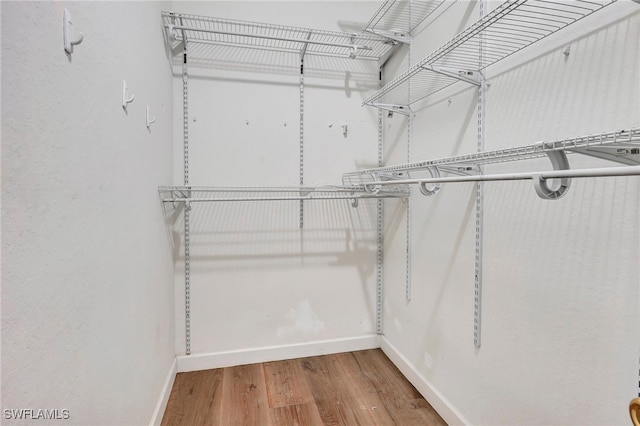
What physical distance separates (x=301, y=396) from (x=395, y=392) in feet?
1.69

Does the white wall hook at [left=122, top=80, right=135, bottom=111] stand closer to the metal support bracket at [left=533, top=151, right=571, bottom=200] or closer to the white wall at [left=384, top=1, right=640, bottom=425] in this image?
the metal support bracket at [left=533, top=151, right=571, bottom=200]

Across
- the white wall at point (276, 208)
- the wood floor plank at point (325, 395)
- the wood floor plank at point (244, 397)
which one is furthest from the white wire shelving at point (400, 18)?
the wood floor plank at point (244, 397)

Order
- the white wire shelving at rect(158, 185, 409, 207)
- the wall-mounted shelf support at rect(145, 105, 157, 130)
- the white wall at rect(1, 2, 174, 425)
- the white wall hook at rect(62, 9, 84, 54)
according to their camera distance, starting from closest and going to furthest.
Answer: the white wall at rect(1, 2, 174, 425)
the white wall hook at rect(62, 9, 84, 54)
the wall-mounted shelf support at rect(145, 105, 157, 130)
the white wire shelving at rect(158, 185, 409, 207)

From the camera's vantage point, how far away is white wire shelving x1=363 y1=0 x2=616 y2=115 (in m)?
0.85

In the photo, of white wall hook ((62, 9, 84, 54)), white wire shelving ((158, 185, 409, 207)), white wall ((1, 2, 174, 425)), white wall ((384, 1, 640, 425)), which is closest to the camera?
Result: white wall ((1, 2, 174, 425))

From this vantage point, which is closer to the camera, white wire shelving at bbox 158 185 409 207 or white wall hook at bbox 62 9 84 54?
white wall hook at bbox 62 9 84 54

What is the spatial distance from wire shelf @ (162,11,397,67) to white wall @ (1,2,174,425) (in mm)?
533

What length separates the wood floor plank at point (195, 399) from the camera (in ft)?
4.92

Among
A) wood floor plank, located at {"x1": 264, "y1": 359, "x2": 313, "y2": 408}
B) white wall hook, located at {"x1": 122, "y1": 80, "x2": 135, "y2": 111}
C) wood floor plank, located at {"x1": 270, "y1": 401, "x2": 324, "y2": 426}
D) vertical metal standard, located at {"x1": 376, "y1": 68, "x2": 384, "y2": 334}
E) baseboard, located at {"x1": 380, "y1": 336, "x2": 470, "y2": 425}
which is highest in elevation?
white wall hook, located at {"x1": 122, "y1": 80, "x2": 135, "y2": 111}

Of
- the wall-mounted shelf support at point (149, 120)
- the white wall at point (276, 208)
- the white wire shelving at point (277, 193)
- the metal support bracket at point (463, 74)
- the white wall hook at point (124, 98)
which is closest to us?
the white wall hook at point (124, 98)

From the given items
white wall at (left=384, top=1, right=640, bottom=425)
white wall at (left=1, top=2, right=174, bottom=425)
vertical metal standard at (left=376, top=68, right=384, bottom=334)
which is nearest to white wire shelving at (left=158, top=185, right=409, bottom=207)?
vertical metal standard at (left=376, top=68, right=384, bottom=334)

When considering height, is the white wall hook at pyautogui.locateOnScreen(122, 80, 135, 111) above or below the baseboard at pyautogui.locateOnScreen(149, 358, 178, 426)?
above

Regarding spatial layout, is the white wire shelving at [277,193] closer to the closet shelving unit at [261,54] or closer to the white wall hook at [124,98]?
the closet shelving unit at [261,54]

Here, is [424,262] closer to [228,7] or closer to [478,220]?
[478,220]
